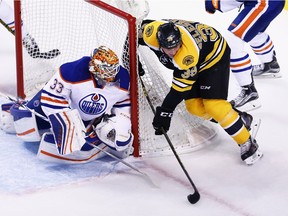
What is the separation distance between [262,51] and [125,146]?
143 cm

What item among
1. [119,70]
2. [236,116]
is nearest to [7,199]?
[119,70]

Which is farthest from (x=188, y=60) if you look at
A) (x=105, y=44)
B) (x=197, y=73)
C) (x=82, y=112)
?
(x=105, y=44)

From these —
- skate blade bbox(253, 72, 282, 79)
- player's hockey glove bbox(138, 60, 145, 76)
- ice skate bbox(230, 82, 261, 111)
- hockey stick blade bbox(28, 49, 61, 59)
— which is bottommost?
skate blade bbox(253, 72, 282, 79)

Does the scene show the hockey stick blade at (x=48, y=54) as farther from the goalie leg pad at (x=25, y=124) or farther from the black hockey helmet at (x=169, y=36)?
the black hockey helmet at (x=169, y=36)

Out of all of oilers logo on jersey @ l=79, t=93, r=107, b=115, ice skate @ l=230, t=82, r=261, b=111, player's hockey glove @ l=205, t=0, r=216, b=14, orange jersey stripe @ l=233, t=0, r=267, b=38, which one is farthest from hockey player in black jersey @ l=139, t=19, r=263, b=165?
player's hockey glove @ l=205, t=0, r=216, b=14

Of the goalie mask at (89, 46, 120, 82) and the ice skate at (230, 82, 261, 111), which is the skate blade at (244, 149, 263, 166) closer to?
the ice skate at (230, 82, 261, 111)

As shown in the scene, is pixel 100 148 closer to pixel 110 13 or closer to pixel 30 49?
pixel 110 13

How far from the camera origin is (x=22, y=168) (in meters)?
2.73

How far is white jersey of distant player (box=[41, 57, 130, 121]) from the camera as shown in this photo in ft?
8.82

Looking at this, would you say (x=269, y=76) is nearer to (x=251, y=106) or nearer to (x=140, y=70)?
(x=251, y=106)

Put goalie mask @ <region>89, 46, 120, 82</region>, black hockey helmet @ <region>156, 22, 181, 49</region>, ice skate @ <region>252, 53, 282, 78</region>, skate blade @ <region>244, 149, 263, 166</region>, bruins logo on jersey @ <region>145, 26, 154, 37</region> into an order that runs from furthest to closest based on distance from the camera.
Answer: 1. ice skate @ <region>252, 53, 282, 78</region>
2. skate blade @ <region>244, 149, 263, 166</region>
3. bruins logo on jersey @ <region>145, 26, 154, 37</region>
4. goalie mask @ <region>89, 46, 120, 82</region>
5. black hockey helmet @ <region>156, 22, 181, 49</region>

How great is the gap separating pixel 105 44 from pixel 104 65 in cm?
57

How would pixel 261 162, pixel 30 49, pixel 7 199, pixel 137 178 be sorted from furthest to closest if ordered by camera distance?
pixel 30 49
pixel 261 162
pixel 137 178
pixel 7 199

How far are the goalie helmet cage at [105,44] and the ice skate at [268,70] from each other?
92 cm
